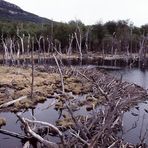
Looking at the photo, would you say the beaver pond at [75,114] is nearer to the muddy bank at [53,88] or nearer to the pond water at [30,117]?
the pond water at [30,117]

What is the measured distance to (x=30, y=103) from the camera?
1350 inches

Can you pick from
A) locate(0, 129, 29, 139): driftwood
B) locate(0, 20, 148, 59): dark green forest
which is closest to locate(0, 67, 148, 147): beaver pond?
locate(0, 129, 29, 139): driftwood

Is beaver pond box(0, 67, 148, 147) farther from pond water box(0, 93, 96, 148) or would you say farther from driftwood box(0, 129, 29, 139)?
driftwood box(0, 129, 29, 139)

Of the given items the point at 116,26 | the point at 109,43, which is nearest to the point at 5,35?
the point at 109,43

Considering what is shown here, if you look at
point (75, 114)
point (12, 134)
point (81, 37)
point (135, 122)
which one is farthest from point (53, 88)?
point (81, 37)

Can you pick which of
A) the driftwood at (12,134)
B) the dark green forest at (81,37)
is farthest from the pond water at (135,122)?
the dark green forest at (81,37)

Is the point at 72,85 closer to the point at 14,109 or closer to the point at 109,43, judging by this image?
the point at 14,109

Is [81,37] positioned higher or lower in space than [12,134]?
higher

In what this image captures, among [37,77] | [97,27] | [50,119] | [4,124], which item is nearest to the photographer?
[4,124]

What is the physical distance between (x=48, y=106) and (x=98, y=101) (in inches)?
169

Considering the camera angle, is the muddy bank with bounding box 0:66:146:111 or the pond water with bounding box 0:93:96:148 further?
the muddy bank with bounding box 0:66:146:111

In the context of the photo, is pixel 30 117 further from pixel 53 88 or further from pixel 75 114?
pixel 53 88

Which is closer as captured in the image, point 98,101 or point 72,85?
point 98,101

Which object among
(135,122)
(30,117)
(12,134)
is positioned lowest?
(30,117)
